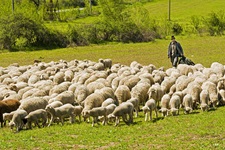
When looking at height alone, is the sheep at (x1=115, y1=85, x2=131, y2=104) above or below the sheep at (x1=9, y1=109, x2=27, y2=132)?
above

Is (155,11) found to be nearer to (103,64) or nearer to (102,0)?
(102,0)

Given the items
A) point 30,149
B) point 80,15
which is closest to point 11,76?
point 30,149

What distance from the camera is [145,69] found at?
78.3 ft

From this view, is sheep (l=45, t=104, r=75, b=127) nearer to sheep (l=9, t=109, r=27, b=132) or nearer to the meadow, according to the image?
the meadow

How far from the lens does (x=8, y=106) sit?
16.9 meters

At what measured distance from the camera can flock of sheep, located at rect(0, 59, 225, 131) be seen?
1591cm

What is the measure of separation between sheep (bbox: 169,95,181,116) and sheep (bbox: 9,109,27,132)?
5.70 metres

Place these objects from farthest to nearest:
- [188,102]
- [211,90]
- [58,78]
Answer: [58,78] → [211,90] → [188,102]

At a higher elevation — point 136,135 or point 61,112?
point 61,112

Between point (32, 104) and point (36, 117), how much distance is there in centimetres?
116

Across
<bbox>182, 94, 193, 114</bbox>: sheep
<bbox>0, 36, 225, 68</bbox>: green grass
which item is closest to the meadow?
<bbox>182, 94, 193, 114</bbox>: sheep

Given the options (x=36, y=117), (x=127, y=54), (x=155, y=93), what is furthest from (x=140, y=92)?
(x=127, y=54)

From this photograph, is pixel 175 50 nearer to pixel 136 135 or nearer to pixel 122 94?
pixel 122 94

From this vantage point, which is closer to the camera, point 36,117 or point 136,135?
point 136,135
